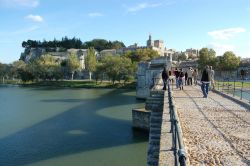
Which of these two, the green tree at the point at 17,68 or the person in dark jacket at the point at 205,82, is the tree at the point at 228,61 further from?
the person in dark jacket at the point at 205,82

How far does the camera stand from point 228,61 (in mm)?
100438

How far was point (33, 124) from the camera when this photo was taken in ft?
121

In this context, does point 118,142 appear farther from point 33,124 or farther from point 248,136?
point 248,136

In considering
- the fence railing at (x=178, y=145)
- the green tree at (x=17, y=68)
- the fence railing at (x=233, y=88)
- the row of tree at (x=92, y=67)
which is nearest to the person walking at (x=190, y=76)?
the fence railing at (x=233, y=88)

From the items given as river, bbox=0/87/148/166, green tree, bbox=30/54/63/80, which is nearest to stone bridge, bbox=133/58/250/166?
river, bbox=0/87/148/166

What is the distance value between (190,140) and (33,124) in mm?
29165

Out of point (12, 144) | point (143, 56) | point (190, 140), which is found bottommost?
point (12, 144)

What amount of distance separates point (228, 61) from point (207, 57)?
882 centimetres

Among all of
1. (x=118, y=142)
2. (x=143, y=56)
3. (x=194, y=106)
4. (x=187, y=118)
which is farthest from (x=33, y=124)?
(x=143, y=56)

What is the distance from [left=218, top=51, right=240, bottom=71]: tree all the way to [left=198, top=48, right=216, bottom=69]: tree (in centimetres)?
381

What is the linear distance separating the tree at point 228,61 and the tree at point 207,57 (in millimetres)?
3808

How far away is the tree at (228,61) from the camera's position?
330ft

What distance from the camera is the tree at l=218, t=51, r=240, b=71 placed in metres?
100

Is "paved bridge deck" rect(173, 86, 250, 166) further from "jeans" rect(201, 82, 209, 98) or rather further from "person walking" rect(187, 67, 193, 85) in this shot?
"person walking" rect(187, 67, 193, 85)
